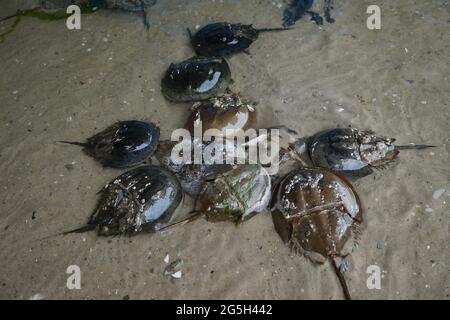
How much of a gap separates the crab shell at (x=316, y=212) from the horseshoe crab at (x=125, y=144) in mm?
1007

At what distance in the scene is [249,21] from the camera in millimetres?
4070

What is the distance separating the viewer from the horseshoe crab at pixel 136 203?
2.54 metres

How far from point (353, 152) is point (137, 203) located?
57.8 inches

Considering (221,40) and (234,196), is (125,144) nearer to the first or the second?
(234,196)

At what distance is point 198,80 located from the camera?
10.7 ft

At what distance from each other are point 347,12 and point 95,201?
302 centimetres

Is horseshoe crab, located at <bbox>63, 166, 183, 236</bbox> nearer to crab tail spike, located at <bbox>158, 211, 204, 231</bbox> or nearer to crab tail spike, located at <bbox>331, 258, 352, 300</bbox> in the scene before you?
crab tail spike, located at <bbox>158, 211, 204, 231</bbox>

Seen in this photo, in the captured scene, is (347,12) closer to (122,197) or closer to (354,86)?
(354,86)

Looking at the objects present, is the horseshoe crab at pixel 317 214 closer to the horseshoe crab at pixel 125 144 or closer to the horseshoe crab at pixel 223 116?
the horseshoe crab at pixel 223 116

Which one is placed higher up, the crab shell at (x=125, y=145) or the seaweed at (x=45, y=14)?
the seaweed at (x=45, y=14)

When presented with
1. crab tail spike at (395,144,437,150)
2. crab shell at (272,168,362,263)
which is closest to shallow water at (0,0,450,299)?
crab tail spike at (395,144,437,150)

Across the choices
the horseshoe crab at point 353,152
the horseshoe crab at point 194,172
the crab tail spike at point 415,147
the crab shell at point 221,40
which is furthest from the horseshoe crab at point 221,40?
the crab tail spike at point 415,147

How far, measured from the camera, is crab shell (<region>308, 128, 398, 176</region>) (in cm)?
275

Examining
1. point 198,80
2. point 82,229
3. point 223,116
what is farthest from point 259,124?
point 82,229
